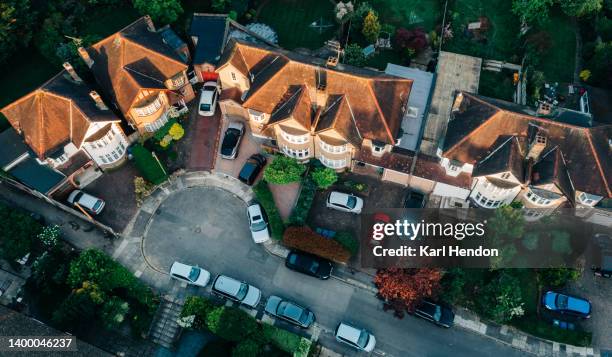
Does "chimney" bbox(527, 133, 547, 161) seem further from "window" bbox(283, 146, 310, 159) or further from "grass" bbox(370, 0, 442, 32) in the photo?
"grass" bbox(370, 0, 442, 32)

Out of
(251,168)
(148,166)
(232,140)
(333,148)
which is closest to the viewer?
(333,148)

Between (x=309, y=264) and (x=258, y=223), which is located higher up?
(x=258, y=223)

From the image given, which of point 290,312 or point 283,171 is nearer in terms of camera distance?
point 290,312

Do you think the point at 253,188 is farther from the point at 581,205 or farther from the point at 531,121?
the point at 581,205

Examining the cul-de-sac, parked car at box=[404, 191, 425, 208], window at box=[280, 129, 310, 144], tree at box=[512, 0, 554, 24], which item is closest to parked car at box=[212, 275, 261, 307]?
the cul-de-sac

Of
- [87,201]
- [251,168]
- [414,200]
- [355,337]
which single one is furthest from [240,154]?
[355,337]

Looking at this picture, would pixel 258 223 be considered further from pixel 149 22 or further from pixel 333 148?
pixel 149 22

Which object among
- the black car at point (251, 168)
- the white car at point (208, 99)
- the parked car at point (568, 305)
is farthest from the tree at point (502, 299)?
the white car at point (208, 99)
